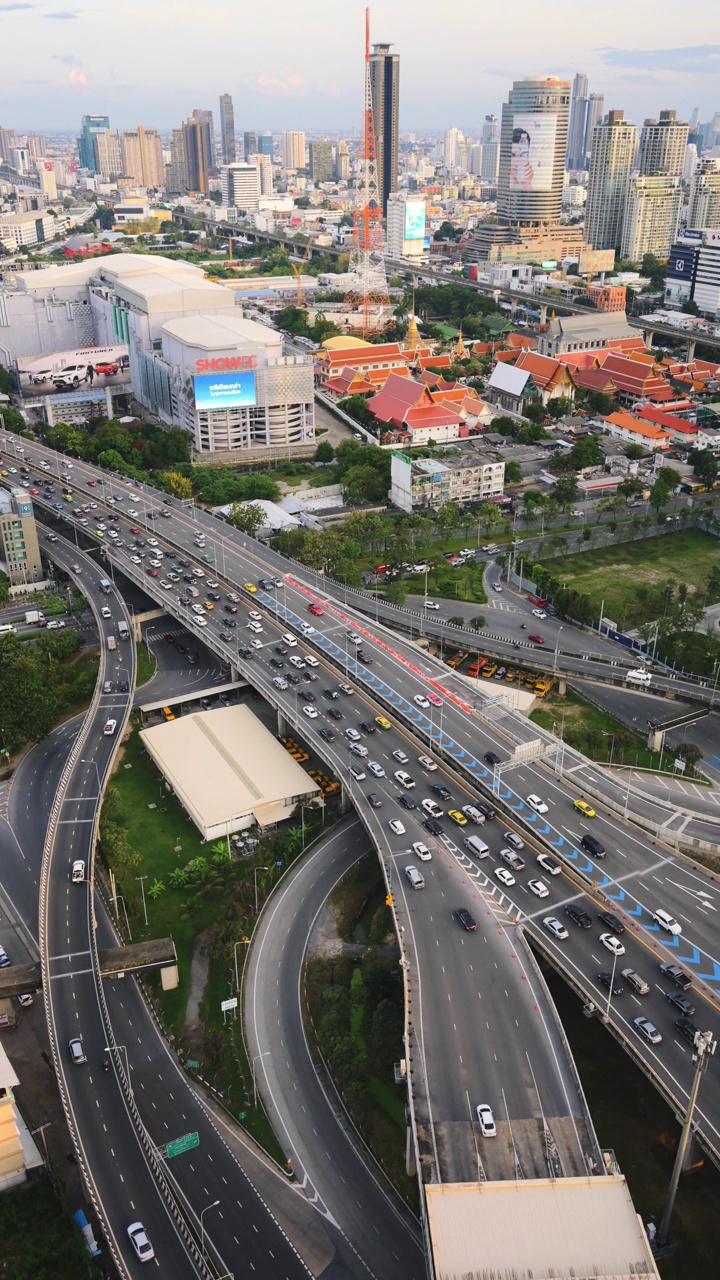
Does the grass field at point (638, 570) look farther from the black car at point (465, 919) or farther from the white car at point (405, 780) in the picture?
the black car at point (465, 919)

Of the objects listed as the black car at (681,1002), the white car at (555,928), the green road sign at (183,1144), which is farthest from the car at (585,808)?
the green road sign at (183,1144)

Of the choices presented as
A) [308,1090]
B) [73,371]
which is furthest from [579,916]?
[73,371]

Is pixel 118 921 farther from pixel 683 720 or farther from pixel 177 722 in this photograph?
pixel 683 720

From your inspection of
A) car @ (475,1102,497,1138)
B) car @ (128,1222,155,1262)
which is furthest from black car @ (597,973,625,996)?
car @ (128,1222,155,1262)

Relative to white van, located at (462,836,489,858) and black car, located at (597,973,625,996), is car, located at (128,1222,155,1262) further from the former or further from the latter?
white van, located at (462,836,489,858)

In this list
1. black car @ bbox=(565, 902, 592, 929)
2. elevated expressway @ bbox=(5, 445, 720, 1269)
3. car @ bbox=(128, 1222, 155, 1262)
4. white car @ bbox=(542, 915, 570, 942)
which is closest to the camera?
car @ bbox=(128, 1222, 155, 1262)

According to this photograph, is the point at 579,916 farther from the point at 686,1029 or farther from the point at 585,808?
the point at 585,808
